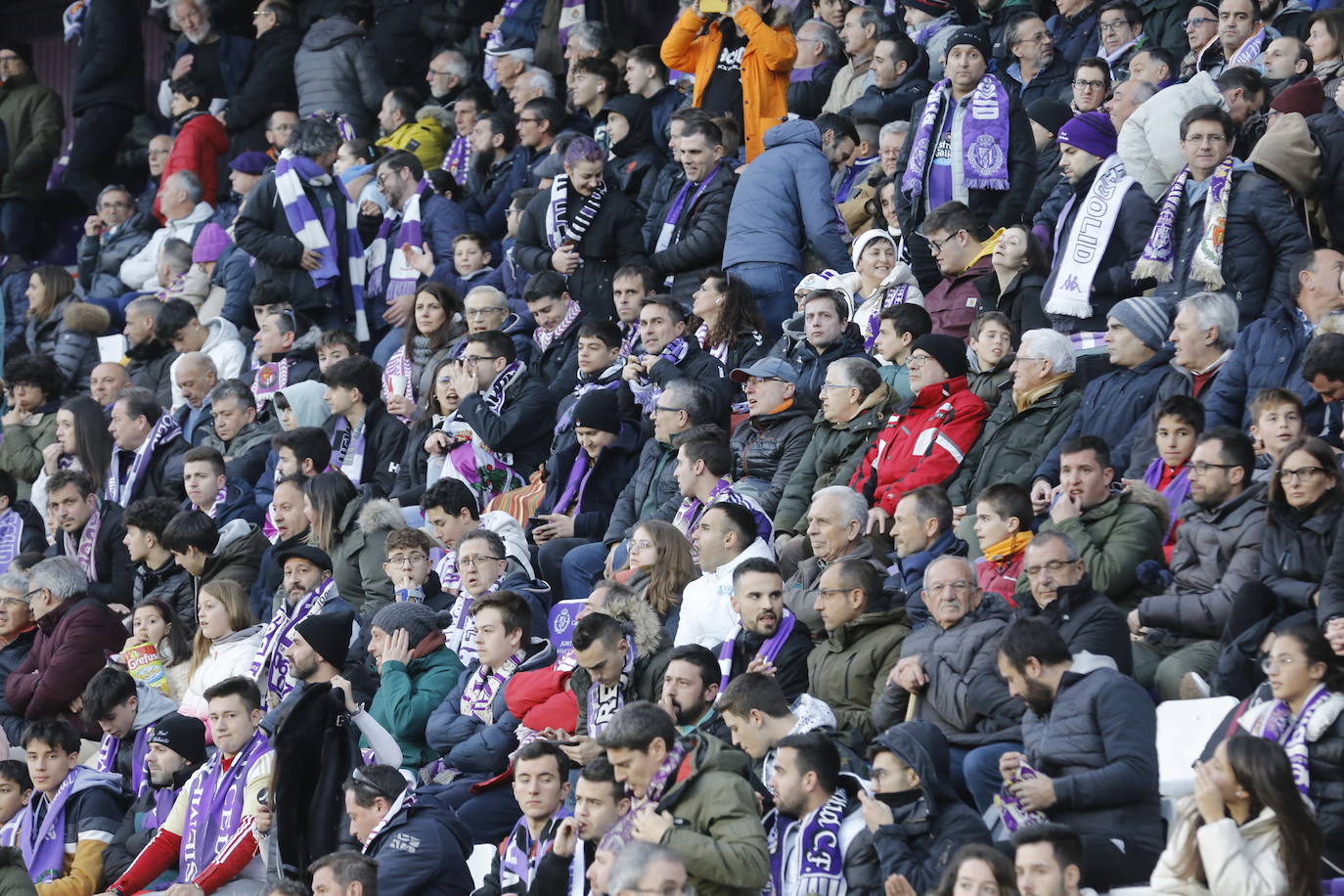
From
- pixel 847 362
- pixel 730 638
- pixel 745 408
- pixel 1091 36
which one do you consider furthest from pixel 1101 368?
pixel 1091 36

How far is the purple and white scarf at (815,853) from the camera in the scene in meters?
6.91

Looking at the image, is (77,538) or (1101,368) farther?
(77,538)

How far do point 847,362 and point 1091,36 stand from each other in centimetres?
386

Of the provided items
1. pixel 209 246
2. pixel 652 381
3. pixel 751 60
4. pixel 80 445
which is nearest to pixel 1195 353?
pixel 652 381

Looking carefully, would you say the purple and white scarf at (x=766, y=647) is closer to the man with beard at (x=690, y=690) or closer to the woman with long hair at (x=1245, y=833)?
the man with beard at (x=690, y=690)

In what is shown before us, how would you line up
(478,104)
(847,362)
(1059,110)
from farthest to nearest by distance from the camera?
1. (478,104)
2. (1059,110)
3. (847,362)

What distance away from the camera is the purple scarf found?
12.3m

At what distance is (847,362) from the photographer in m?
9.92

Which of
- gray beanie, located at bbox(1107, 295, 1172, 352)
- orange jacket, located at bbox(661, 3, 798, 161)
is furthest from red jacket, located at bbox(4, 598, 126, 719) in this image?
gray beanie, located at bbox(1107, 295, 1172, 352)

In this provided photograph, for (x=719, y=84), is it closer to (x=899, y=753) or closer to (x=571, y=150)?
(x=571, y=150)

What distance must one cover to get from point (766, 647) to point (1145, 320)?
7.93 ft

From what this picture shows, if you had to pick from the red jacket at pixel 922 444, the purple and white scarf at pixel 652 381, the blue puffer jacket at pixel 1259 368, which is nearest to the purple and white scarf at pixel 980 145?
the purple and white scarf at pixel 652 381

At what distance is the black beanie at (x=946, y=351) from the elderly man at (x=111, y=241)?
825 cm

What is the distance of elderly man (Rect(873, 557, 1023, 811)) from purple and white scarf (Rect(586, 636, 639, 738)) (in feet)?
3.62
